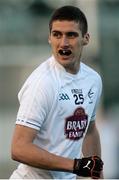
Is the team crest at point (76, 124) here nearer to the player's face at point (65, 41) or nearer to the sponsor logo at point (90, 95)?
the sponsor logo at point (90, 95)

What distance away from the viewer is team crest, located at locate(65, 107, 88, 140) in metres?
3.93

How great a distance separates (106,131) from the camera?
8836 millimetres

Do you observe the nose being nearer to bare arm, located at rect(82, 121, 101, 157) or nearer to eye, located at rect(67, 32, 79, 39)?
eye, located at rect(67, 32, 79, 39)

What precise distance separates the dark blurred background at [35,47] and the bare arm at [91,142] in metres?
4.94

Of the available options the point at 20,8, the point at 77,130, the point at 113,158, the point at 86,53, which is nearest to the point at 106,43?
the point at 86,53

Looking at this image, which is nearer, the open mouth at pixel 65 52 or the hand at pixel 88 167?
the hand at pixel 88 167

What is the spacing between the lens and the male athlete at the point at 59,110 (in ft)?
11.8

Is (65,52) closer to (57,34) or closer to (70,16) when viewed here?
(57,34)

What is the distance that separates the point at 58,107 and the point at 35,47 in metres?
6.67

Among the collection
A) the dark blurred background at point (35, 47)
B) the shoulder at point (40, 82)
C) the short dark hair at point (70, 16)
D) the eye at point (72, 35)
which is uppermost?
the short dark hair at point (70, 16)

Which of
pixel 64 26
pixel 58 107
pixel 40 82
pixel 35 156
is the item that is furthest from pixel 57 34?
pixel 35 156

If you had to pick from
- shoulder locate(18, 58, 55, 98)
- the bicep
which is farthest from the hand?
shoulder locate(18, 58, 55, 98)

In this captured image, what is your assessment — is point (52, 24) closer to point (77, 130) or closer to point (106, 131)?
point (77, 130)

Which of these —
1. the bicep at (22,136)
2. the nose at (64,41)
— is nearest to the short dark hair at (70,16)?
the nose at (64,41)
